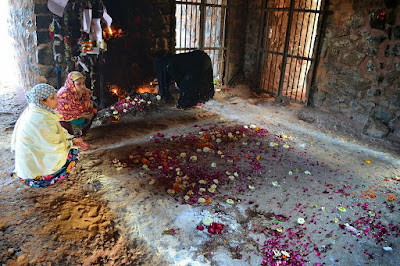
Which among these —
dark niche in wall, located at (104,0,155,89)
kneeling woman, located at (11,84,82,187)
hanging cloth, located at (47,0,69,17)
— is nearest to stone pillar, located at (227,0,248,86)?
dark niche in wall, located at (104,0,155,89)

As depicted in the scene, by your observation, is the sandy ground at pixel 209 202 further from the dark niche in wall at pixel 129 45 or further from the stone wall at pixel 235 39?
the stone wall at pixel 235 39

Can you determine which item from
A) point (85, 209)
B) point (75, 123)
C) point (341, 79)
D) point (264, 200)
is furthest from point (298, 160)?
point (75, 123)

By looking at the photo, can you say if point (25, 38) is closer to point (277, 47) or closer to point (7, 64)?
point (7, 64)

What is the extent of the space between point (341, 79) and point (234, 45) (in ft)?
9.37

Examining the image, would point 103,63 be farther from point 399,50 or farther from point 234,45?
point 399,50

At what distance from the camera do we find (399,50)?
472cm

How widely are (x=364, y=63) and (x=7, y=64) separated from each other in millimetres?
8283

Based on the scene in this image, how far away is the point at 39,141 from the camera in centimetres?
286

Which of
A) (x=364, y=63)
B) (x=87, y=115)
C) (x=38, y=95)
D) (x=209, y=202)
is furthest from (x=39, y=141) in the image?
(x=364, y=63)

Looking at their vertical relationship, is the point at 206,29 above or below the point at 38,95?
above

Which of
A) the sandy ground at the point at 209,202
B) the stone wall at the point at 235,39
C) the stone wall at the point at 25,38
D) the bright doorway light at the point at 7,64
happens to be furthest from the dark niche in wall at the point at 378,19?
the bright doorway light at the point at 7,64

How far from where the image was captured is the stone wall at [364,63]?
4.85 m

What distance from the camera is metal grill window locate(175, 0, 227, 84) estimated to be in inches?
261

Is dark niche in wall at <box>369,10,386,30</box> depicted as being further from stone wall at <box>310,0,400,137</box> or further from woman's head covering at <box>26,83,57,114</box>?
woman's head covering at <box>26,83,57,114</box>
